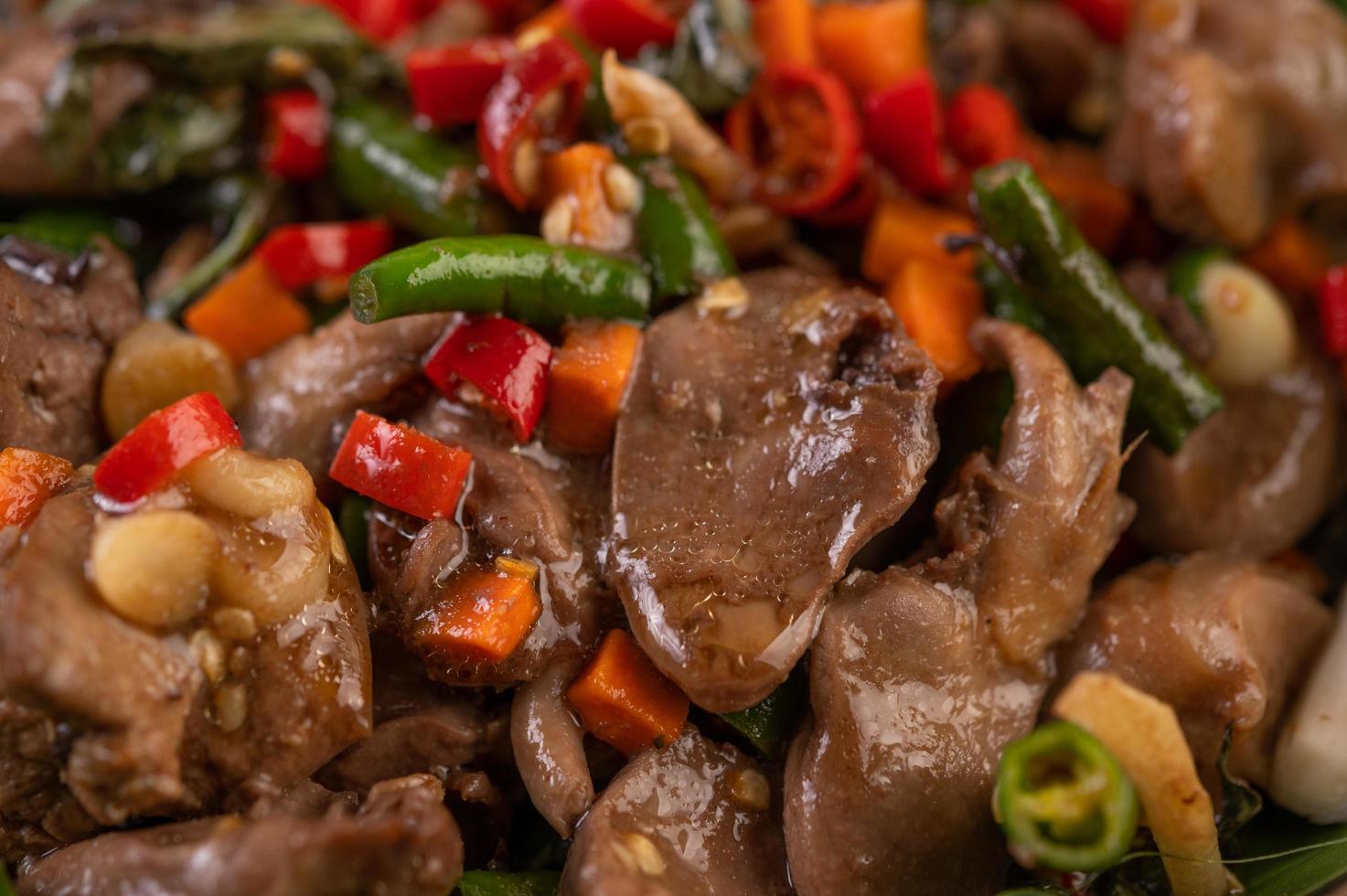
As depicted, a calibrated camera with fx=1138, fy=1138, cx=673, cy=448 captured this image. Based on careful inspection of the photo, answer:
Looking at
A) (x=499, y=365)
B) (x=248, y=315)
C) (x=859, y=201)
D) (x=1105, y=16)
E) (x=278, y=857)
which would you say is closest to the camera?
(x=278, y=857)

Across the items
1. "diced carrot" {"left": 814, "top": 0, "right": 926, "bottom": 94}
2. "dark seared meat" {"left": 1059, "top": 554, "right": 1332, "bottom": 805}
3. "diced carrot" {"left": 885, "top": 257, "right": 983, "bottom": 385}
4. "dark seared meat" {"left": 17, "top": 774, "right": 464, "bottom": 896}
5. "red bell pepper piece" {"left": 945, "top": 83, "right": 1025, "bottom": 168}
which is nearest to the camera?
"dark seared meat" {"left": 17, "top": 774, "right": 464, "bottom": 896}

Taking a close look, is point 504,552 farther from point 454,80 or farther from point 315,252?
point 454,80

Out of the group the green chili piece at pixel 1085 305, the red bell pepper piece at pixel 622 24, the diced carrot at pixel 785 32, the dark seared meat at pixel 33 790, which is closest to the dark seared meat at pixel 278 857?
the dark seared meat at pixel 33 790

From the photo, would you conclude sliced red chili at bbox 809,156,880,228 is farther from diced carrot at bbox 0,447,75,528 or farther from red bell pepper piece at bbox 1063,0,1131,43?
diced carrot at bbox 0,447,75,528

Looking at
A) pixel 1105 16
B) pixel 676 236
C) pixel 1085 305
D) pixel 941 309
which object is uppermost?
pixel 1105 16

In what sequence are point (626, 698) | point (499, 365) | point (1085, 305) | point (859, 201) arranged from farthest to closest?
point (859, 201), point (1085, 305), point (499, 365), point (626, 698)

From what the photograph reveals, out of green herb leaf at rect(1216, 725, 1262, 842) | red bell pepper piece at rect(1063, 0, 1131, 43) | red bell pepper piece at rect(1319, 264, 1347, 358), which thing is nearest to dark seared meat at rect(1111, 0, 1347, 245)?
red bell pepper piece at rect(1319, 264, 1347, 358)

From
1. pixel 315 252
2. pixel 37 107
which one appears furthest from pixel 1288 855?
pixel 37 107

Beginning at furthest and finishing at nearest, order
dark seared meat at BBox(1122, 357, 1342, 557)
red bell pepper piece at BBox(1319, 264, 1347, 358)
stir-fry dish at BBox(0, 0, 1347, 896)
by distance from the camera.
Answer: red bell pepper piece at BBox(1319, 264, 1347, 358), dark seared meat at BBox(1122, 357, 1342, 557), stir-fry dish at BBox(0, 0, 1347, 896)
